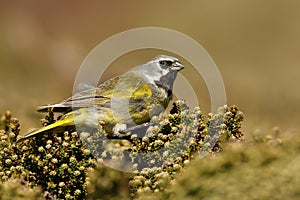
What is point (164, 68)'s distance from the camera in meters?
2.62

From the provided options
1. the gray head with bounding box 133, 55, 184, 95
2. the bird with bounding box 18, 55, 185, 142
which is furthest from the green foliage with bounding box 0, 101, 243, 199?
the gray head with bounding box 133, 55, 184, 95

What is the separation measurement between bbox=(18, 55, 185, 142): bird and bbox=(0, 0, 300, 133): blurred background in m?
0.65

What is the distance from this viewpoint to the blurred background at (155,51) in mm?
3929

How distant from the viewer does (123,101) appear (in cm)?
253

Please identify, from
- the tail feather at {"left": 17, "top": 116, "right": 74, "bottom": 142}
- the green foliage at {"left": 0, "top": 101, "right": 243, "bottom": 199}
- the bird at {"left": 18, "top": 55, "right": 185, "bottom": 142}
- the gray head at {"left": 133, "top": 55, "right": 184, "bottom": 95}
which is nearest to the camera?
the green foliage at {"left": 0, "top": 101, "right": 243, "bottom": 199}

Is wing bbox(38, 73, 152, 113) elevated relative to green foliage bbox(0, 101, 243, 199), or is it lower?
elevated

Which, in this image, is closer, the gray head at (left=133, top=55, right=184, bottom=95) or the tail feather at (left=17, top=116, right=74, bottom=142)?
the tail feather at (left=17, top=116, right=74, bottom=142)

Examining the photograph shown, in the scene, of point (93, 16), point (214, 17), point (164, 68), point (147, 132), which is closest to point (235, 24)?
point (214, 17)

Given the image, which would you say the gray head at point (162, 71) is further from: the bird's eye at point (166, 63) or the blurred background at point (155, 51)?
the blurred background at point (155, 51)

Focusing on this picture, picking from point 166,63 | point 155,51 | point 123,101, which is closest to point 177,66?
point 166,63

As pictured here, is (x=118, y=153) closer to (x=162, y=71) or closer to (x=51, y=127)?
(x=51, y=127)

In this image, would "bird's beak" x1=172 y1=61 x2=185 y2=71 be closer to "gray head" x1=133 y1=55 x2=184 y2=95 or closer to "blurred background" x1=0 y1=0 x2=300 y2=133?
"gray head" x1=133 y1=55 x2=184 y2=95

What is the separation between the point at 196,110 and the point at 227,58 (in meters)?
4.03

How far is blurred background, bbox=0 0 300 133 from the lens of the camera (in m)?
3.93
